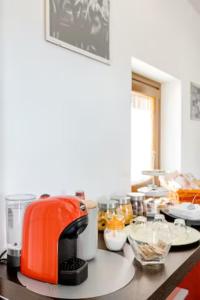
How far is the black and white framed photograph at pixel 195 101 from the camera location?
260cm

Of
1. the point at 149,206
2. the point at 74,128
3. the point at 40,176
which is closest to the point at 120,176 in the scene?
the point at 149,206

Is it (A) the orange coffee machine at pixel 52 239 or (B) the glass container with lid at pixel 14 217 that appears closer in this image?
(A) the orange coffee machine at pixel 52 239

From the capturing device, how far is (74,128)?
1.31 metres

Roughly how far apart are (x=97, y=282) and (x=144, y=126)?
5.41ft

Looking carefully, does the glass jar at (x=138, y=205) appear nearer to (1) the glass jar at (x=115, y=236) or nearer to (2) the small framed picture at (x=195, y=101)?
(1) the glass jar at (x=115, y=236)

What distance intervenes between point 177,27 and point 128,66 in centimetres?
89

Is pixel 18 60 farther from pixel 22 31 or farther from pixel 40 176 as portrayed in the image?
pixel 40 176

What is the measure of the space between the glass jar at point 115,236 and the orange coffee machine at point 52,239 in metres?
0.22

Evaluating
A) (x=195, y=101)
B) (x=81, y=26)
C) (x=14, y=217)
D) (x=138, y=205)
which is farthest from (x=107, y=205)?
(x=195, y=101)

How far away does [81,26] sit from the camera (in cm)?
133

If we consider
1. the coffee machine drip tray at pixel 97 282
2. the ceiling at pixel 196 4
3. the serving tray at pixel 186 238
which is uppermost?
the ceiling at pixel 196 4

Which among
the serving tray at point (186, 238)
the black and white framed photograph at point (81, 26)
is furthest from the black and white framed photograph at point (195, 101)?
the serving tray at point (186, 238)

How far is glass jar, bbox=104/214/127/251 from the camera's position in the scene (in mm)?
1029

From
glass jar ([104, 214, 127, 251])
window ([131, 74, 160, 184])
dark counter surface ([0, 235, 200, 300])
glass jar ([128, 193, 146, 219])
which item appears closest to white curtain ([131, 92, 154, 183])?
window ([131, 74, 160, 184])
